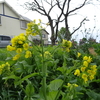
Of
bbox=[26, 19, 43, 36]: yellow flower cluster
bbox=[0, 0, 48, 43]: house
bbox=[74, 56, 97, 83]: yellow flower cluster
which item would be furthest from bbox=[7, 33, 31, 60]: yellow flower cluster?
bbox=[0, 0, 48, 43]: house

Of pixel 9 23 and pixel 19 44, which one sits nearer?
pixel 19 44

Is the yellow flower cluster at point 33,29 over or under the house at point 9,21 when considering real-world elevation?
under

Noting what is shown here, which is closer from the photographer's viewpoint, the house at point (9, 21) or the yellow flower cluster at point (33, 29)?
the yellow flower cluster at point (33, 29)

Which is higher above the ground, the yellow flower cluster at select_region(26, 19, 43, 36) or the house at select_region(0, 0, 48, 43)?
the house at select_region(0, 0, 48, 43)

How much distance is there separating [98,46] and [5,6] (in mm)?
21308

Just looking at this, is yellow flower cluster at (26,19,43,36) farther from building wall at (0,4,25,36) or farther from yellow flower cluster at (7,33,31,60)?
building wall at (0,4,25,36)

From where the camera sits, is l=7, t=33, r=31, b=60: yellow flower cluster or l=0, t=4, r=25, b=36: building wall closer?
l=7, t=33, r=31, b=60: yellow flower cluster

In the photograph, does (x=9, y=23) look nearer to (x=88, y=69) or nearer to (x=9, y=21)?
(x=9, y=21)

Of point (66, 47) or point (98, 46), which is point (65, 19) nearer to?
point (98, 46)

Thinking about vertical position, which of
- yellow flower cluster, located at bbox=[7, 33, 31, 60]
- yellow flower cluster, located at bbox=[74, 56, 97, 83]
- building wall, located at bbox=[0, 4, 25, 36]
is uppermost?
building wall, located at bbox=[0, 4, 25, 36]

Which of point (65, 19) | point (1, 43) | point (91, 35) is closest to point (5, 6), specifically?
point (1, 43)

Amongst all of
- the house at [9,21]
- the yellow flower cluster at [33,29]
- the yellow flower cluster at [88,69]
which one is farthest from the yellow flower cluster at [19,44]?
the house at [9,21]

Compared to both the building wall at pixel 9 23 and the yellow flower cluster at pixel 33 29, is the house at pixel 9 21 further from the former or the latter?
the yellow flower cluster at pixel 33 29

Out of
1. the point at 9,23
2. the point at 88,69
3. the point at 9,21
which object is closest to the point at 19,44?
the point at 88,69
